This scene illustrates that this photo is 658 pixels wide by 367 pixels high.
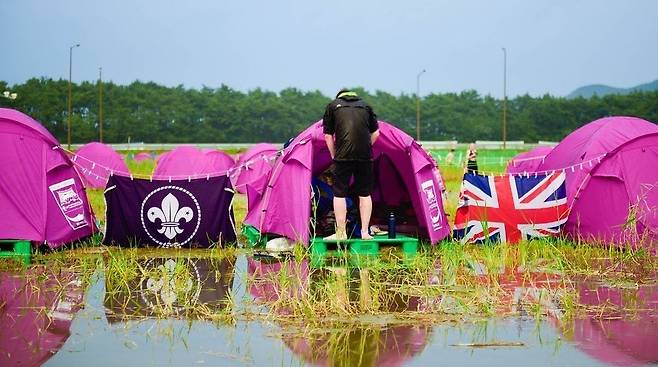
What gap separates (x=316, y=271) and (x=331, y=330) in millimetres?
3058

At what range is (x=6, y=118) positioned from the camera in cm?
1228

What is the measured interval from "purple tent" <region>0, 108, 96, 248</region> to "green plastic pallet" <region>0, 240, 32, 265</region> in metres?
0.09

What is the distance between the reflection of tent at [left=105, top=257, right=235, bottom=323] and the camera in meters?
7.93

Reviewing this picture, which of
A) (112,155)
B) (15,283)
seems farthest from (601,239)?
(112,155)

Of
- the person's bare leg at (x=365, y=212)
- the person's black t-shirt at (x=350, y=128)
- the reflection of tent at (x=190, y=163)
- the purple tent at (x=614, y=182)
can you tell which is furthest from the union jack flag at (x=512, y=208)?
the reflection of tent at (x=190, y=163)

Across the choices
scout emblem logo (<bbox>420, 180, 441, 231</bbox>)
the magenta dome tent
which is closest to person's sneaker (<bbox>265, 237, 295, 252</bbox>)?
scout emblem logo (<bbox>420, 180, 441, 231</bbox>)

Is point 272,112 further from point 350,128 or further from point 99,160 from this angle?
point 350,128

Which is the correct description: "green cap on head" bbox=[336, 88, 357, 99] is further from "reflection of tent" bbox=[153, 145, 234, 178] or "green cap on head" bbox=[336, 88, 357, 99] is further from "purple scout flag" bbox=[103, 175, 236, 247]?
"reflection of tent" bbox=[153, 145, 234, 178]

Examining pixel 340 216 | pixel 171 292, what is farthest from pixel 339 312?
pixel 340 216

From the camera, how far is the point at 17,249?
11375 millimetres

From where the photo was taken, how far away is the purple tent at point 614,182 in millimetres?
12516

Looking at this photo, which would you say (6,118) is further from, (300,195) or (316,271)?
(316,271)

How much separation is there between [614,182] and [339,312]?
6371mm

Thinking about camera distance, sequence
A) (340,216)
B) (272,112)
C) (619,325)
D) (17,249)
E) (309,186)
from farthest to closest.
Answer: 1. (272,112)
2. (309,186)
3. (340,216)
4. (17,249)
5. (619,325)
